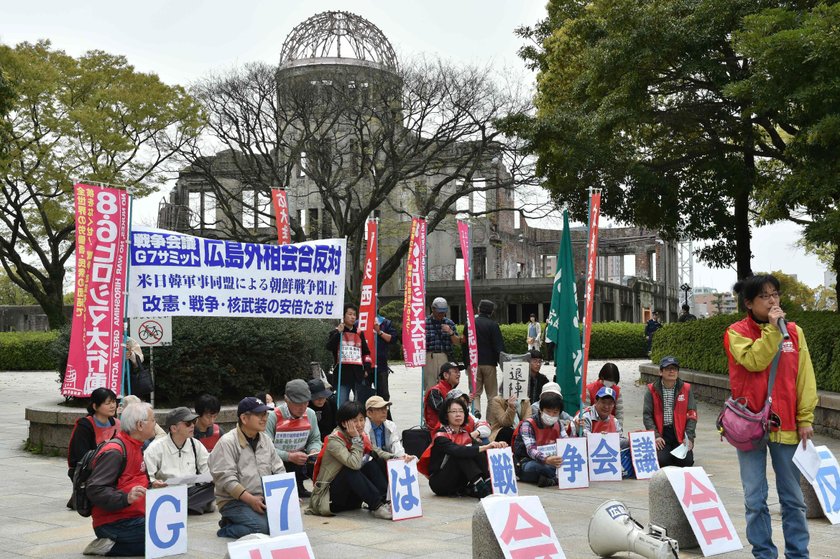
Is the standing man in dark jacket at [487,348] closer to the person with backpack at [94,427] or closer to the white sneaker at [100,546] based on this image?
the person with backpack at [94,427]

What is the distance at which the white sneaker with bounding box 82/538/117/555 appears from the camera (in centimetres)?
689

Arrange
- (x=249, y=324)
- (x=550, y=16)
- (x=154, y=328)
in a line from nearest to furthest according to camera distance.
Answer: (x=154, y=328) → (x=249, y=324) → (x=550, y=16)

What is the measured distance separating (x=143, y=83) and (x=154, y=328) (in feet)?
79.2

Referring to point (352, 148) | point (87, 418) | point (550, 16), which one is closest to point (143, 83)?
point (352, 148)

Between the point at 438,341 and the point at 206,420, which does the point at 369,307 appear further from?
the point at 206,420

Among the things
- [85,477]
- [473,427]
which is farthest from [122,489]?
[473,427]

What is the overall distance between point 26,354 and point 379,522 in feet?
93.5

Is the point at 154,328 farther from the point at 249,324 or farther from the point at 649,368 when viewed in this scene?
the point at 649,368

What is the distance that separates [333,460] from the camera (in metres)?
8.55

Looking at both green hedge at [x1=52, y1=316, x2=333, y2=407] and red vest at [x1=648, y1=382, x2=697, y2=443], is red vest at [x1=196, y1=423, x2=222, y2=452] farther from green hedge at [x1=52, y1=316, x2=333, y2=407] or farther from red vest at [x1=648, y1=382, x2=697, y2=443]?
red vest at [x1=648, y1=382, x2=697, y2=443]

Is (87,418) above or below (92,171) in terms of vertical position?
below

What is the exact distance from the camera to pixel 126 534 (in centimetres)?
687

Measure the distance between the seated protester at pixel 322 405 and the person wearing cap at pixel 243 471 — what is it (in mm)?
2503

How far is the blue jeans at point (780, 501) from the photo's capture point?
5789mm
